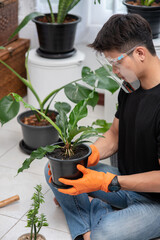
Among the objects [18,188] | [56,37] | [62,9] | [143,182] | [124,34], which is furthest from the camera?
[56,37]

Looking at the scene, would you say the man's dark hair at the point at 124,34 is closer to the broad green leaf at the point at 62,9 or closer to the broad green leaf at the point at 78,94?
the broad green leaf at the point at 78,94

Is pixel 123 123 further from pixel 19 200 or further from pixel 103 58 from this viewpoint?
pixel 19 200

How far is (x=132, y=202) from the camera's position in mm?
1676

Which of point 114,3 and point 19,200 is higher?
point 114,3

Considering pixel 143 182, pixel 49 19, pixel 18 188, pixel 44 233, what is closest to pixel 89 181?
pixel 143 182

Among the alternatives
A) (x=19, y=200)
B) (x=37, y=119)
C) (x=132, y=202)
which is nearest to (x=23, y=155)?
(x=37, y=119)

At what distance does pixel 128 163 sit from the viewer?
1.71 m

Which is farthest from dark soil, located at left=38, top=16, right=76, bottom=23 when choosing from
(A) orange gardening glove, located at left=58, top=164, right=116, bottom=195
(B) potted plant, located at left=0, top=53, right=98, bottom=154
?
(A) orange gardening glove, located at left=58, top=164, right=116, bottom=195

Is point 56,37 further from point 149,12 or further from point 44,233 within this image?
point 44,233

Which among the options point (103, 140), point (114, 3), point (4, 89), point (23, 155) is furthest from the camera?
point (4, 89)

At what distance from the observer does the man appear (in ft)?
4.69

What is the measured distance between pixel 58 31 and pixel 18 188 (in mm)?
1142

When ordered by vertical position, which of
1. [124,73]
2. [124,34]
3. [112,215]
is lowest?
[112,215]

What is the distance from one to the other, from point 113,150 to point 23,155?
0.79 metres
